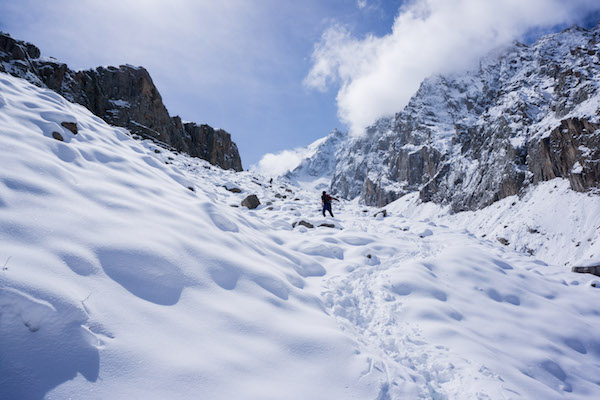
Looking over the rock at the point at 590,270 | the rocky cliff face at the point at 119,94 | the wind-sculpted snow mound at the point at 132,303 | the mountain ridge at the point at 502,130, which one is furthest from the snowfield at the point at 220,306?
the mountain ridge at the point at 502,130

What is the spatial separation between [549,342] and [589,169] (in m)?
70.1

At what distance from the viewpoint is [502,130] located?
264 ft

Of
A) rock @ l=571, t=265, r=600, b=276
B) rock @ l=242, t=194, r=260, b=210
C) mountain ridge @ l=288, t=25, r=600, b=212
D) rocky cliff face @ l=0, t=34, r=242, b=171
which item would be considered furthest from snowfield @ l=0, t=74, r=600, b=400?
mountain ridge @ l=288, t=25, r=600, b=212

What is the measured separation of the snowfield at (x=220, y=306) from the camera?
2.50 m

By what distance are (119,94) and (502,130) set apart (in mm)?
95431

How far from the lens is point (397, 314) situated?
5.37m

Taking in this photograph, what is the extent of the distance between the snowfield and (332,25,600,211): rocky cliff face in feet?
221

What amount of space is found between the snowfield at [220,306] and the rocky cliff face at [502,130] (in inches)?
2658

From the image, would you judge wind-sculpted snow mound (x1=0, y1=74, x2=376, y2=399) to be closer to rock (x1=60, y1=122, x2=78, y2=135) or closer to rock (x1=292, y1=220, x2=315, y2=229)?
rock (x1=60, y1=122, x2=78, y2=135)

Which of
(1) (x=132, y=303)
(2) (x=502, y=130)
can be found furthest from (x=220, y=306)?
(2) (x=502, y=130)

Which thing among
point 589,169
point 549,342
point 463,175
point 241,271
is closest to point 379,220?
point 549,342

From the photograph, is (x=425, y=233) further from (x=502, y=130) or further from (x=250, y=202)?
(x=502, y=130)

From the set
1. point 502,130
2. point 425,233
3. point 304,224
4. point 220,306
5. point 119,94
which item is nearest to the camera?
point 220,306

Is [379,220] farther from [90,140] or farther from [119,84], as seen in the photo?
[119,84]
